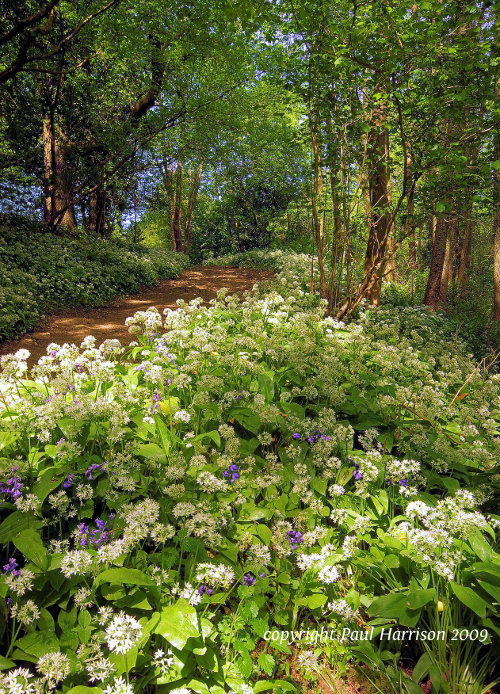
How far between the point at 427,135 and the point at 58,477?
21.3 feet

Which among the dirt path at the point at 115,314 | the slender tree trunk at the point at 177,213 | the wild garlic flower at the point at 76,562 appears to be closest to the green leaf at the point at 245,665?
the wild garlic flower at the point at 76,562

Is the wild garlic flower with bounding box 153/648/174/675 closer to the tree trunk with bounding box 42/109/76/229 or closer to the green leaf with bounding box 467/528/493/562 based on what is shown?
the green leaf with bounding box 467/528/493/562

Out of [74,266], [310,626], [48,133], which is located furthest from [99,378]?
[48,133]

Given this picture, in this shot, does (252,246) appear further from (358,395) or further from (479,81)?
(358,395)

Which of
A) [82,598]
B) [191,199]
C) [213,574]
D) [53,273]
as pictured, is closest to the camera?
[82,598]

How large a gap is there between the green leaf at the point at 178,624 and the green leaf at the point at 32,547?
0.62 metres

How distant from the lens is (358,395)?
3.46m

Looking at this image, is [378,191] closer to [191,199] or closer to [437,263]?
[437,263]

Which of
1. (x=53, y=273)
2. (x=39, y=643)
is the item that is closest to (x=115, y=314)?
(x=53, y=273)

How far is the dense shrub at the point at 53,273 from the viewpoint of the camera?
23.6 feet

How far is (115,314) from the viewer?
8.73 meters

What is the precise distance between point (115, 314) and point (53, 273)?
2.04 metres

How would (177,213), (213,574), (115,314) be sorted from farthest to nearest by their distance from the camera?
(177,213), (115,314), (213,574)

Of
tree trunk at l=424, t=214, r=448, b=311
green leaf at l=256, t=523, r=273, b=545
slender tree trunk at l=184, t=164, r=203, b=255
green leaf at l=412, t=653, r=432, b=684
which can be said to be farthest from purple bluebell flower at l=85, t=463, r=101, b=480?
slender tree trunk at l=184, t=164, r=203, b=255
